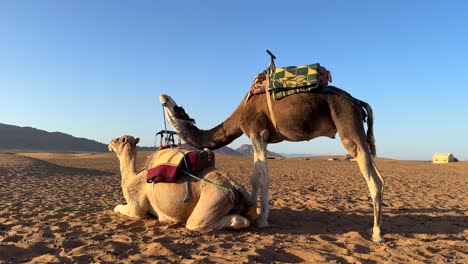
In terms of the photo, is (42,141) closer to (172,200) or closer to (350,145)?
(172,200)

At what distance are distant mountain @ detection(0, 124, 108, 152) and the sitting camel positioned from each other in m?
86.2

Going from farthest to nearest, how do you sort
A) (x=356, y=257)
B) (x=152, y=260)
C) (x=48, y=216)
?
(x=48, y=216) < (x=356, y=257) < (x=152, y=260)

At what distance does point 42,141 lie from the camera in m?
94.1

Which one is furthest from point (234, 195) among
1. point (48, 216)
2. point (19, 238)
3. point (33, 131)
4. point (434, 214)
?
point (33, 131)

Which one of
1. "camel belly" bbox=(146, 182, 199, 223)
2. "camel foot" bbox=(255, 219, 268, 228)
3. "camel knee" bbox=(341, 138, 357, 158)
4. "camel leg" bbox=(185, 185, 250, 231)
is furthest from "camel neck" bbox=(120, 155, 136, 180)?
"camel knee" bbox=(341, 138, 357, 158)

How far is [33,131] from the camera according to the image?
103 metres

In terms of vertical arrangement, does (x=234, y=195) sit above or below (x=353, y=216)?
above

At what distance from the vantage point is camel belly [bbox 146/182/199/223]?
227 inches

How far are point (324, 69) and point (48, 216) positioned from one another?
205 inches

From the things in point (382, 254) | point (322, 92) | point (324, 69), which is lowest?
point (382, 254)

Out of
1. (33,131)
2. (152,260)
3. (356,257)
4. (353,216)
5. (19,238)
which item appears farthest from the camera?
(33,131)

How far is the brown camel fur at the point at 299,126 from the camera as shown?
5863 millimetres

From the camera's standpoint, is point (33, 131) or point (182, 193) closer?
point (182, 193)

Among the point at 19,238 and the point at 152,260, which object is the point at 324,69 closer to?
the point at 152,260
